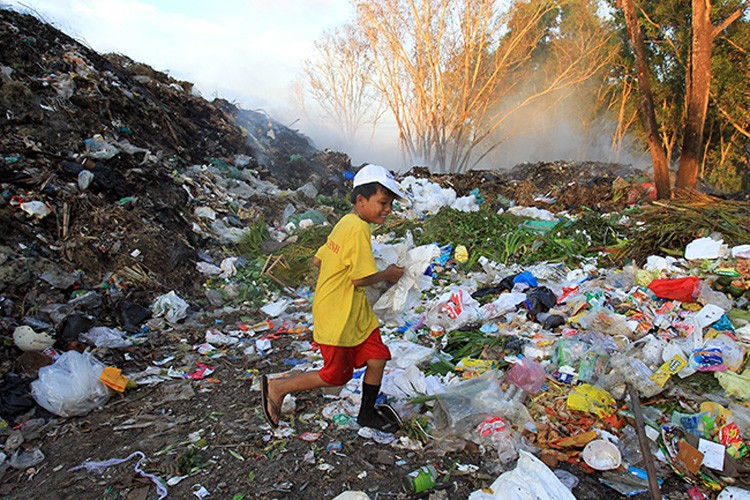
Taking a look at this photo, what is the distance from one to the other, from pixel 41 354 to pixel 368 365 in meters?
2.54

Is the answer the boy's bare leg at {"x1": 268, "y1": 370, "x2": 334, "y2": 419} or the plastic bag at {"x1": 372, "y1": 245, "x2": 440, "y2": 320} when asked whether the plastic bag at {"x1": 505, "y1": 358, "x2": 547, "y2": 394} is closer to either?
the plastic bag at {"x1": 372, "y1": 245, "x2": 440, "y2": 320}

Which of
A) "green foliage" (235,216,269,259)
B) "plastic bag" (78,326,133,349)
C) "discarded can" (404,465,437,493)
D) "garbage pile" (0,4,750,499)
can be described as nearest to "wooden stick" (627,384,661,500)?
"garbage pile" (0,4,750,499)

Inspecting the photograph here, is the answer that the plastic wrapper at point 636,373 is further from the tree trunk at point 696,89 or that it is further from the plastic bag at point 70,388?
the tree trunk at point 696,89

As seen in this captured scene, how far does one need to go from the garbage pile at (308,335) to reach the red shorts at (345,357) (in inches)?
13.1

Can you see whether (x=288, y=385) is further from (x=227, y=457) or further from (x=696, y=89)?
(x=696, y=89)

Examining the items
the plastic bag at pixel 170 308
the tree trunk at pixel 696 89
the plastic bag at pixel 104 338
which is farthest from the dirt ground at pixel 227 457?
the tree trunk at pixel 696 89

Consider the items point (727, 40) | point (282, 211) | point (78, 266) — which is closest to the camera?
point (78, 266)

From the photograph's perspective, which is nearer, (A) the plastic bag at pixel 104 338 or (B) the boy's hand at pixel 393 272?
(B) the boy's hand at pixel 393 272

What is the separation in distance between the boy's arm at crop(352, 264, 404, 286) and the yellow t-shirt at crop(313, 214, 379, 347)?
2 cm

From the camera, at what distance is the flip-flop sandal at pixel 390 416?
8.21 ft

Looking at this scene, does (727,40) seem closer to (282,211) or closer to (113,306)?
(282,211)

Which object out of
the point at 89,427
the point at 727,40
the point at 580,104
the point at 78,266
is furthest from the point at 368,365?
the point at 580,104

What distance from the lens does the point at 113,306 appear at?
14.1 ft

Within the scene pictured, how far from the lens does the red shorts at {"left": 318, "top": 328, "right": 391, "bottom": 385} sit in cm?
230
